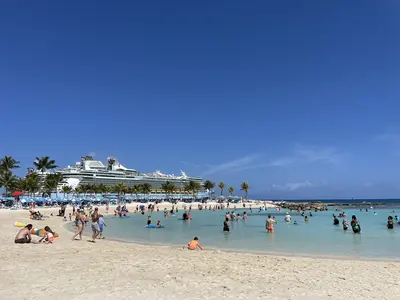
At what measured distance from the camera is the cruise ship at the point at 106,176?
11175 centimetres

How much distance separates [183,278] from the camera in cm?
791

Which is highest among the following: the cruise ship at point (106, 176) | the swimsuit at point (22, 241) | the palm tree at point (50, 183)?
the cruise ship at point (106, 176)

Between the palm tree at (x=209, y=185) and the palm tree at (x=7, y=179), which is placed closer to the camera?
the palm tree at (x=7, y=179)

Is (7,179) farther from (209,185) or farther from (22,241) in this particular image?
(209,185)

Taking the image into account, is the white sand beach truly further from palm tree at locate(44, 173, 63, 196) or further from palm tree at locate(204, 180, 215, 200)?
palm tree at locate(204, 180, 215, 200)

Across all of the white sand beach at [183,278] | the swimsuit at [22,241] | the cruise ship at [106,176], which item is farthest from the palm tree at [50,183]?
the white sand beach at [183,278]

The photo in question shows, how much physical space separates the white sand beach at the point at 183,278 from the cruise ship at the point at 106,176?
98955mm

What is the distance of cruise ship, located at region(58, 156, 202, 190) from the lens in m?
112

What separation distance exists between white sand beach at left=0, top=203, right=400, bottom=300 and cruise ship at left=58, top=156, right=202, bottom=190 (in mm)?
98955

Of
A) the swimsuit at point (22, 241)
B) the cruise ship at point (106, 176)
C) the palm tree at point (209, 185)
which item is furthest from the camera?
the palm tree at point (209, 185)

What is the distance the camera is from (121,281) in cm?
748

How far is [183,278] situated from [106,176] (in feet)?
391

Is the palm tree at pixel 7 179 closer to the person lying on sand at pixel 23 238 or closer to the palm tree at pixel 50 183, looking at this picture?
the palm tree at pixel 50 183

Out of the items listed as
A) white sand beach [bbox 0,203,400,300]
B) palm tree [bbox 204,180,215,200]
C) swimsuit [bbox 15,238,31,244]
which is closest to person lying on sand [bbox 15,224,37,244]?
swimsuit [bbox 15,238,31,244]
